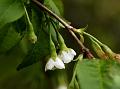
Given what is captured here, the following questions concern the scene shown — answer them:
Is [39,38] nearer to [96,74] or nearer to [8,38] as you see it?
[8,38]

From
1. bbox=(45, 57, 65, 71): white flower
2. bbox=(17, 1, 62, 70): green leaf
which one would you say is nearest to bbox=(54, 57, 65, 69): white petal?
bbox=(45, 57, 65, 71): white flower

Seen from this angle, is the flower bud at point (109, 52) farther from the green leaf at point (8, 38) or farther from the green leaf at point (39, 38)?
the green leaf at point (8, 38)

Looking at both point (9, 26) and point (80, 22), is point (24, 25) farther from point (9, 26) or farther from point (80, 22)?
point (80, 22)

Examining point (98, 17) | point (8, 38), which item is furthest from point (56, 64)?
point (98, 17)

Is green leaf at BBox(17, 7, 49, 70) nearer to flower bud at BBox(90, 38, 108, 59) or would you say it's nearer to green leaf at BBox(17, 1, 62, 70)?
green leaf at BBox(17, 1, 62, 70)

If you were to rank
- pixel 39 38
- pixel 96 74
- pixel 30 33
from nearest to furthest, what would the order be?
pixel 96 74
pixel 30 33
pixel 39 38

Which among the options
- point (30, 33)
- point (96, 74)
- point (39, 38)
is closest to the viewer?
point (96, 74)

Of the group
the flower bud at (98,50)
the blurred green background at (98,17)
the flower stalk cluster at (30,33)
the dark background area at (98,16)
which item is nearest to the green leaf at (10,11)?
the flower stalk cluster at (30,33)
